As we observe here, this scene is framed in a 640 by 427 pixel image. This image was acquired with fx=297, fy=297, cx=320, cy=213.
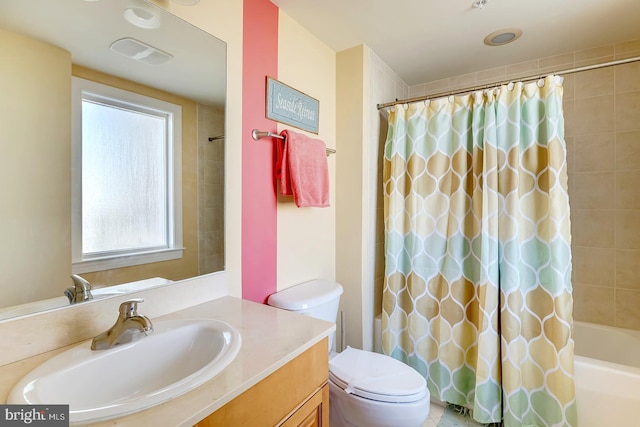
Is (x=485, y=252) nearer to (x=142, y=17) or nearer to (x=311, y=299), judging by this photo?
(x=311, y=299)

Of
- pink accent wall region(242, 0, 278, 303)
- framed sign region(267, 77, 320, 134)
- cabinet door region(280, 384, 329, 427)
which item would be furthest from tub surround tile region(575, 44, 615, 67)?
cabinet door region(280, 384, 329, 427)

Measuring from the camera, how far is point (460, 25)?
1.70m

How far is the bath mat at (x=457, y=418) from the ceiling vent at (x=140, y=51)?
7.51ft

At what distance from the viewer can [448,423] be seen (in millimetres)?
1722

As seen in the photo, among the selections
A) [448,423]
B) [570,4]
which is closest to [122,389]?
[448,423]

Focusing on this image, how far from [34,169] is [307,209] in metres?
1.22

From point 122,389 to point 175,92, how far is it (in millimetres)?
1033

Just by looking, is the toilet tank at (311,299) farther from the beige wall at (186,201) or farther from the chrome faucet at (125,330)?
the chrome faucet at (125,330)

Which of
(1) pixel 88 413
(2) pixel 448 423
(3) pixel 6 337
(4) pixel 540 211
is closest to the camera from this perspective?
(1) pixel 88 413

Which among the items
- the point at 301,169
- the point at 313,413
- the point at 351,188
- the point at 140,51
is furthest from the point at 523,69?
the point at 313,413

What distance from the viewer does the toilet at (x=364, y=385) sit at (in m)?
1.25

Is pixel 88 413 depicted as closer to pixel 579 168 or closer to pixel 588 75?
pixel 579 168

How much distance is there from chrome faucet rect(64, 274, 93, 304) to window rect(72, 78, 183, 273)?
1.3 inches

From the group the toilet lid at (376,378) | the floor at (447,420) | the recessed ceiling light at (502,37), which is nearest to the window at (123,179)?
the toilet lid at (376,378)
